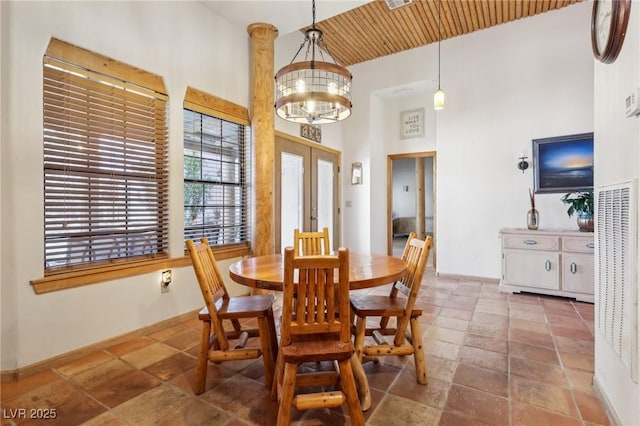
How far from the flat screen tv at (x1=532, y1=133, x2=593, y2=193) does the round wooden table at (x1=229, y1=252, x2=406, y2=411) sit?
3.17m

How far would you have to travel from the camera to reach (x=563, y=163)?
13.2ft

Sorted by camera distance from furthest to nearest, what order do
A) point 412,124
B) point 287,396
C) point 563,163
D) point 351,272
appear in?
point 412,124 < point 563,163 < point 351,272 < point 287,396

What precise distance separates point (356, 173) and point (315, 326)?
174 inches

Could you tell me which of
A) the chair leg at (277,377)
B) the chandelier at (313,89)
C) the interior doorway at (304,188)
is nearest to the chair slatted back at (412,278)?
the chair leg at (277,377)

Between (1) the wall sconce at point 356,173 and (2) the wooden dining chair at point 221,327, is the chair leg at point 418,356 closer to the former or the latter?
(2) the wooden dining chair at point 221,327

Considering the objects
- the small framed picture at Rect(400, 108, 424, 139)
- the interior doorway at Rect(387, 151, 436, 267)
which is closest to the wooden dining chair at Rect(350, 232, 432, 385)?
the small framed picture at Rect(400, 108, 424, 139)

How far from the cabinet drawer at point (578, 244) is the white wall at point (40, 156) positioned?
4229 mm

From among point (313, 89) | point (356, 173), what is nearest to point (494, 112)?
point (356, 173)

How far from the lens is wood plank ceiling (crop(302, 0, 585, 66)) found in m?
3.93

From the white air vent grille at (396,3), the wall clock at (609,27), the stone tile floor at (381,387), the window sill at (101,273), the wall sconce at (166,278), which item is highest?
the white air vent grille at (396,3)

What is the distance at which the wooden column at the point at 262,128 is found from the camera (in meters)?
3.61

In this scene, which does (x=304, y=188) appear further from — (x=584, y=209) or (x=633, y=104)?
(x=633, y=104)

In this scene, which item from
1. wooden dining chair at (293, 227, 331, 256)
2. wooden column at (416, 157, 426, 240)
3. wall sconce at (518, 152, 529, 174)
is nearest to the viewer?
wooden dining chair at (293, 227, 331, 256)

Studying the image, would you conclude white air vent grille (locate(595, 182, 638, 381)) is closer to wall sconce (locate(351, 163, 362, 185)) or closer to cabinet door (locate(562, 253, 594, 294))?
cabinet door (locate(562, 253, 594, 294))
